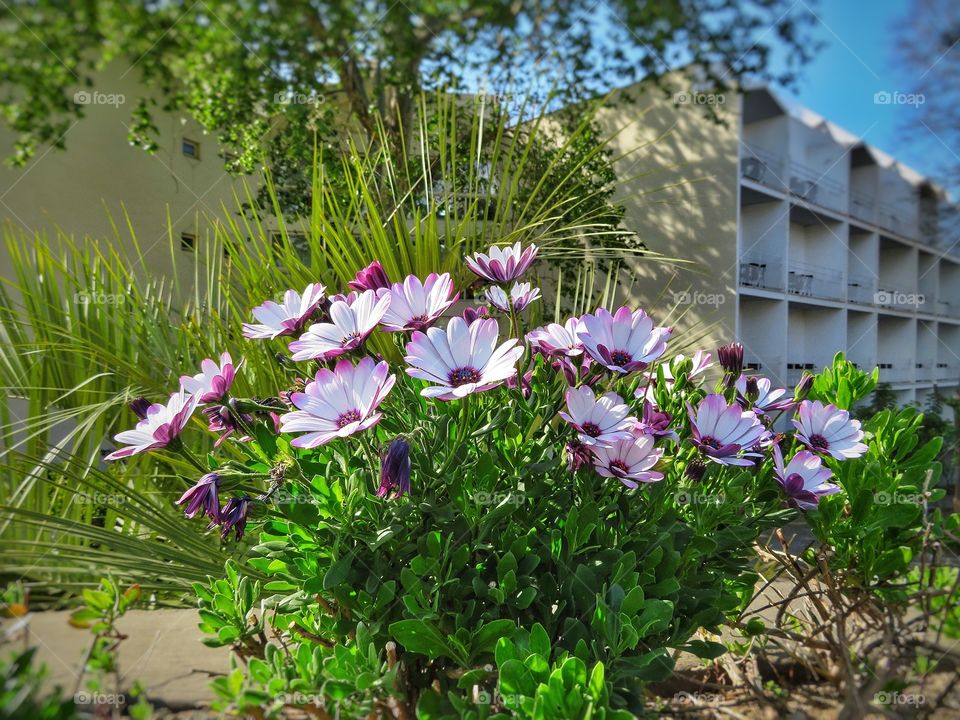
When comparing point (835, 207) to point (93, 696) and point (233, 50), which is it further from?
point (93, 696)

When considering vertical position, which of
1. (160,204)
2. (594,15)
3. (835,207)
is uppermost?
(594,15)

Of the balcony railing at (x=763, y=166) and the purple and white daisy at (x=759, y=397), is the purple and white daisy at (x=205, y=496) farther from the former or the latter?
the balcony railing at (x=763, y=166)

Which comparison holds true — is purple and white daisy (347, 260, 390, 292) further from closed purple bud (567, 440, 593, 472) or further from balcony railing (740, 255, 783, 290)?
balcony railing (740, 255, 783, 290)

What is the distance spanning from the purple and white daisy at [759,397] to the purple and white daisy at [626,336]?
127 mm

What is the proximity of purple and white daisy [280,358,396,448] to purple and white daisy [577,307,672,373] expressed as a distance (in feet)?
0.47

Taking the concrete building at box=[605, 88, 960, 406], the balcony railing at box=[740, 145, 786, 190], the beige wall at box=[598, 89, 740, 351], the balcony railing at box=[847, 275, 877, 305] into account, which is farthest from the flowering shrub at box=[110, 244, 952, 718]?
the balcony railing at box=[740, 145, 786, 190]

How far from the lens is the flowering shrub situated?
0.35 m

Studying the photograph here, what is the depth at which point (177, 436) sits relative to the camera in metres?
0.40

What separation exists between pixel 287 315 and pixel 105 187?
5.43 ft

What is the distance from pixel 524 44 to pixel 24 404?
2.32 m

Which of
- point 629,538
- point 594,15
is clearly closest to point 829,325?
point 594,15

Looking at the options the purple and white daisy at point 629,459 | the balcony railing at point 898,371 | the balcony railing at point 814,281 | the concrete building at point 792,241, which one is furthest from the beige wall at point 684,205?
the balcony railing at point 898,371

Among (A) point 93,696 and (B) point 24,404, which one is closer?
(A) point 93,696

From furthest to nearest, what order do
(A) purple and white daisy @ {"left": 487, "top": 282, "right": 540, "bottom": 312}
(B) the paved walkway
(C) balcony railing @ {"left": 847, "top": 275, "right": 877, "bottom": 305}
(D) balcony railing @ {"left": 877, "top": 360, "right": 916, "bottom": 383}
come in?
(D) balcony railing @ {"left": 877, "top": 360, "right": 916, "bottom": 383} → (C) balcony railing @ {"left": 847, "top": 275, "right": 877, "bottom": 305} → (A) purple and white daisy @ {"left": 487, "top": 282, "right": 540, "bottom": 312} → (B) the paved walkway
